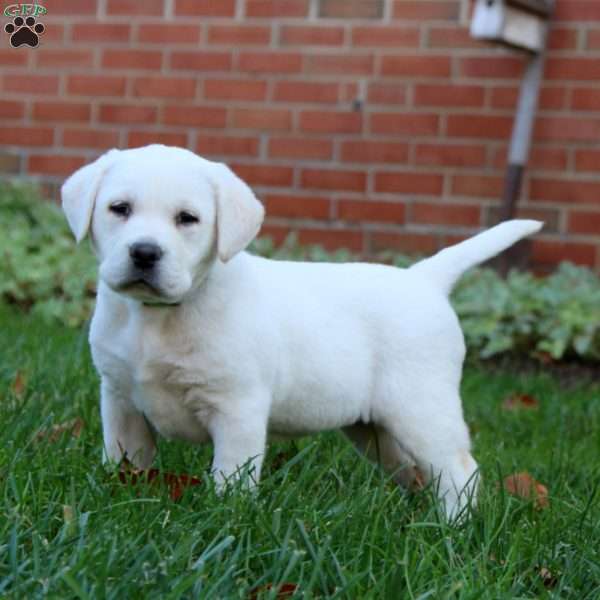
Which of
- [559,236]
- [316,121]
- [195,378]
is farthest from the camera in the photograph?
[316,121]

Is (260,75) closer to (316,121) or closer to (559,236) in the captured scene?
(316,121)

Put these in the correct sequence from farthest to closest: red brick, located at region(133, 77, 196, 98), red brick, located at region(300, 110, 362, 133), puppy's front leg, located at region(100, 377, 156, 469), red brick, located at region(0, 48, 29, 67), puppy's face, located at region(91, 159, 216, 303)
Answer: red brick, located at region(0, 48, 29, 67)
red brick, located at region(133, 77, 196, 98)
red brick, located at region(300, 110, 362, 133)
puppy's front leg, located at region(100, 377, 156, 469)
puppy's face, located at region(91, 159, 216, 303)

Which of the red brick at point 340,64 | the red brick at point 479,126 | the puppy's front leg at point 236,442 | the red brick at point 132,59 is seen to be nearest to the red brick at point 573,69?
the red brick at point 479,126

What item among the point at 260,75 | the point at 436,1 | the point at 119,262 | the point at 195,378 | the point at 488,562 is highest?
the point at 436,1

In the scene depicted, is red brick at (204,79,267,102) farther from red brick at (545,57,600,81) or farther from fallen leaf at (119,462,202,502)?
fallen leaf at (119,462,202,502)

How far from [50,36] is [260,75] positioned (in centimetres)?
137

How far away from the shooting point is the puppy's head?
2.73m

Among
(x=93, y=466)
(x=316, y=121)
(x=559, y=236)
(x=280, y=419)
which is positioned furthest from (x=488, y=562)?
(x=316, y=121)

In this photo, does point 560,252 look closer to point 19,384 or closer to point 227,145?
point 227,145

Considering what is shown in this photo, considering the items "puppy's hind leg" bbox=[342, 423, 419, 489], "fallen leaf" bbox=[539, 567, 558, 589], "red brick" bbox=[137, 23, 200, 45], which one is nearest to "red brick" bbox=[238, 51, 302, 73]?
"red brick" bbox=[137, 23, 200, 45]

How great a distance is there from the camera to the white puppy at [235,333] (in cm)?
280

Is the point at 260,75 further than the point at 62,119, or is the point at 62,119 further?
the point at 62,119

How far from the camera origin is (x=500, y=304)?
227 inches

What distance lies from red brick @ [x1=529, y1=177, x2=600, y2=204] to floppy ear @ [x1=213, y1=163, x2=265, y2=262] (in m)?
3.81
